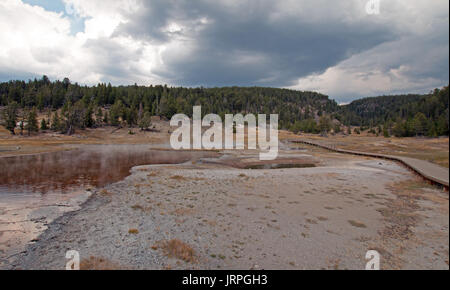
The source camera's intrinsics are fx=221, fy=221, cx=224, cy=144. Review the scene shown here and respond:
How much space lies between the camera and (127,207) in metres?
14.4

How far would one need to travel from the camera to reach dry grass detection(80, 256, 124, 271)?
7.51m

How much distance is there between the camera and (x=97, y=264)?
771 cm

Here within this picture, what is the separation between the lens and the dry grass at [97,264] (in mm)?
7507

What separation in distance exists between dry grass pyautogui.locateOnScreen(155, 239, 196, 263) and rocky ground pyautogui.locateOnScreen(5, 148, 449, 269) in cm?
4

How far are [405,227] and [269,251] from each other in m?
6.66

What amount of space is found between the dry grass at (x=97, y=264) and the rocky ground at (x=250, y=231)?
0.11ft

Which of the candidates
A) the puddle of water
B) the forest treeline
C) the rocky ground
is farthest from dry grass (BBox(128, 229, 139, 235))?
the forest treeline

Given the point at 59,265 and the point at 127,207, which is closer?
the point at 59,265

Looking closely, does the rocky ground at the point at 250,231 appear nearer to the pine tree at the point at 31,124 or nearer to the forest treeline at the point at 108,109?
the forest treeline at the point at 108,109

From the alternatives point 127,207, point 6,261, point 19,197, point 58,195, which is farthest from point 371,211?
point 19,197

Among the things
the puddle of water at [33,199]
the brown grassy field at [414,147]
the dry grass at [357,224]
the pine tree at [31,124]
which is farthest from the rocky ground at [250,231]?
the pine tree at [31,124]
